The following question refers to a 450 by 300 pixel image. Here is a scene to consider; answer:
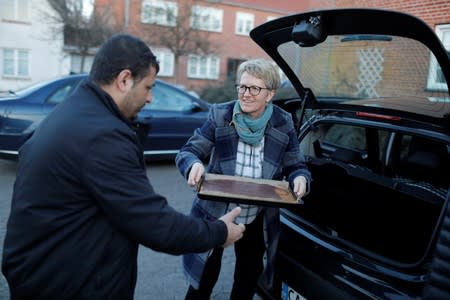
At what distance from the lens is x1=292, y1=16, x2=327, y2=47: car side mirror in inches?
90.0

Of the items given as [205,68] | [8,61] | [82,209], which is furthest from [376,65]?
[205,68]

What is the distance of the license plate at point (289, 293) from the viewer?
7.40 ft

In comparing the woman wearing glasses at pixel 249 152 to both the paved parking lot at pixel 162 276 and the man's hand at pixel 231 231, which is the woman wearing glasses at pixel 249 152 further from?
the paved parking lot at pixel 162 276

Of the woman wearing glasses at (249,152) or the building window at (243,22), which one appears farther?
the building window at (243,22)

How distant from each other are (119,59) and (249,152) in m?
1.12

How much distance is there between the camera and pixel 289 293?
7.61ft

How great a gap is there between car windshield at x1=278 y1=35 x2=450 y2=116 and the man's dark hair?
4.64 ft

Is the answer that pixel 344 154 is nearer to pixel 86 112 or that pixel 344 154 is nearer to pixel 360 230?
pixel 360 230

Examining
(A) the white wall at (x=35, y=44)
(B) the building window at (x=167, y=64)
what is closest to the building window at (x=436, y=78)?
(A) the white wall at (x=35, y=44)

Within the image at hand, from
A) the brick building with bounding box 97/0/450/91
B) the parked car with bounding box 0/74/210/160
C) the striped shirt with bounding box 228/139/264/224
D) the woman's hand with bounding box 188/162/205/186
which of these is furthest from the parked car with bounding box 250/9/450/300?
the brick building with bounding box 97/0/450/91

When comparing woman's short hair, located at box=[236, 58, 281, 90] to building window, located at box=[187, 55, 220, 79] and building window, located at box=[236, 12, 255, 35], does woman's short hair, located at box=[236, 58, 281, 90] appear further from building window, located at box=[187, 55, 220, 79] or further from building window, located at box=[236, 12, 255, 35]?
building window, located at box=[236, 12, 255, 35]

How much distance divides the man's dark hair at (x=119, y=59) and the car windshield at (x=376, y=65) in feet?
4.64

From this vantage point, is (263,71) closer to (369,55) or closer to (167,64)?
(369,55)

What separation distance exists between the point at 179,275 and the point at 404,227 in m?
1.93
